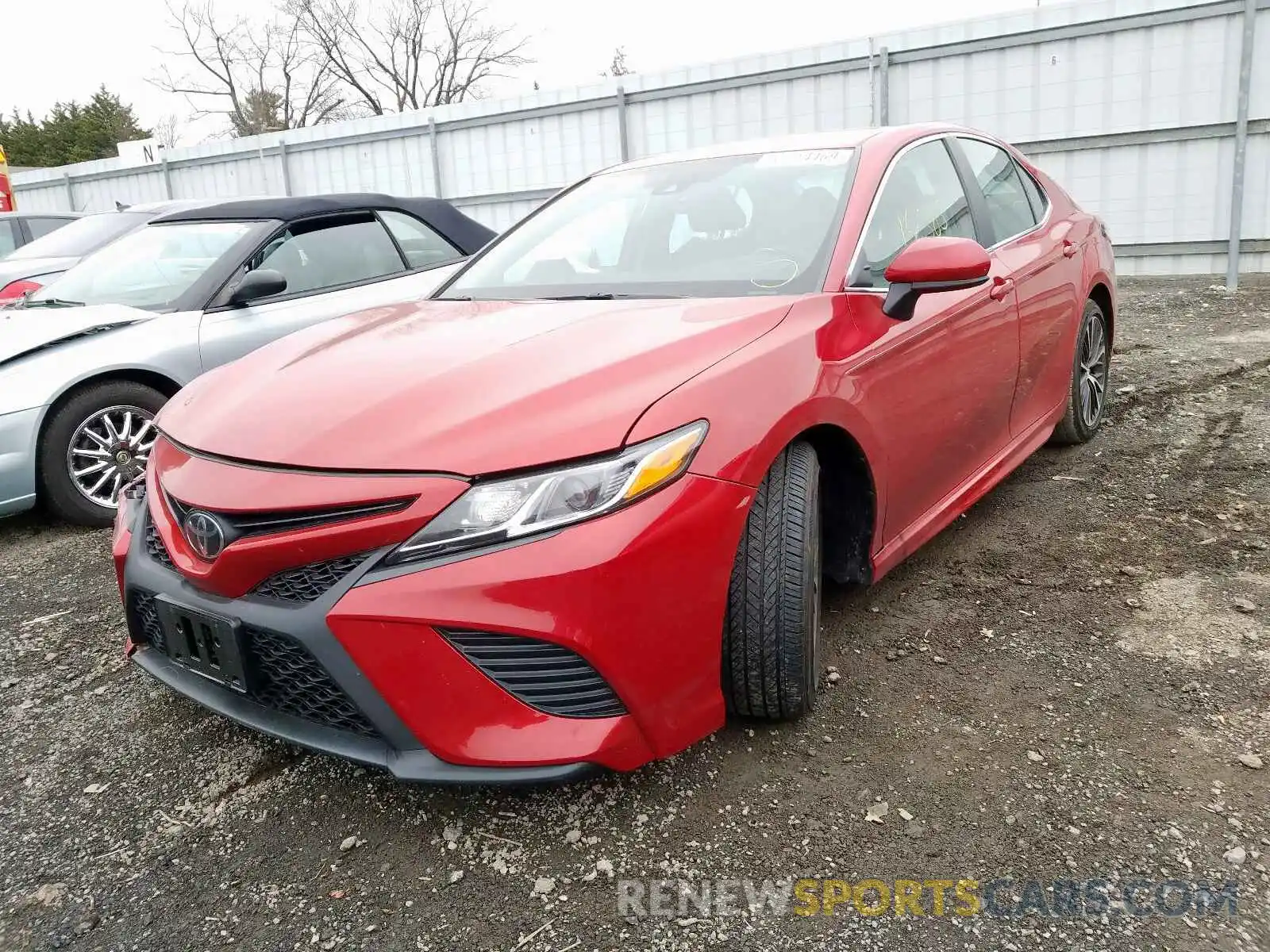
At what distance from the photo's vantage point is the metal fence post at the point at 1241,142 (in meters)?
7.77

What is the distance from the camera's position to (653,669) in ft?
6.03

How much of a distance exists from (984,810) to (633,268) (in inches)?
66.2

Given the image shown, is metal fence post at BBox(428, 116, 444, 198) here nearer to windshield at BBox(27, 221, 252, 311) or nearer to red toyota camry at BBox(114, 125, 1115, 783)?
windshield at BBox(27, 221, 252, 311)

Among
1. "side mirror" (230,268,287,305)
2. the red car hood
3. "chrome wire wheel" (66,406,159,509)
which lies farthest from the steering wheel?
"chrome wire wheel" (66,406,159,509)

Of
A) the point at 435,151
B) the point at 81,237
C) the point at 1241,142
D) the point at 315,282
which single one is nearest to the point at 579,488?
the point at 315,282

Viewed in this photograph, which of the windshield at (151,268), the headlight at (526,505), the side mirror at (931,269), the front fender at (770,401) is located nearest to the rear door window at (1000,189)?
the side mirror at (931,269)

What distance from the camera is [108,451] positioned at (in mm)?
4180

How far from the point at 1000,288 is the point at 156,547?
2575 millimetres

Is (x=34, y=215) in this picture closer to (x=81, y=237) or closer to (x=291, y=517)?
(x=81, y=237)

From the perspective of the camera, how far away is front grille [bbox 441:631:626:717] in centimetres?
174

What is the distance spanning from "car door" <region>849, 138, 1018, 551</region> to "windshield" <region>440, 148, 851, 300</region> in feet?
0.58

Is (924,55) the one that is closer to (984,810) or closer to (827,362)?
(827,362)

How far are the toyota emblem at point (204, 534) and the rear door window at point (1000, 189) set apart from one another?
2.71 m

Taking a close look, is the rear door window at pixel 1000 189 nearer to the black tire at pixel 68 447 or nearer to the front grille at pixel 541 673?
the front grille at pixel 541 673
